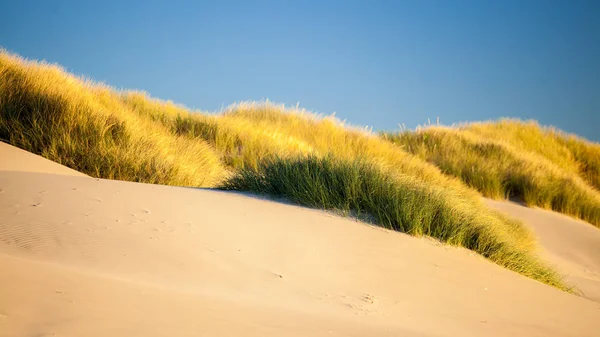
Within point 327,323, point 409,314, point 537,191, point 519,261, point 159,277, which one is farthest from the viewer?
point 537,191

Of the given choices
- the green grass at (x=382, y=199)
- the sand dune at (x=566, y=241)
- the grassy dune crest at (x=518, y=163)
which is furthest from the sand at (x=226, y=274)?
the grassy dune crest at (x=518, y=163)

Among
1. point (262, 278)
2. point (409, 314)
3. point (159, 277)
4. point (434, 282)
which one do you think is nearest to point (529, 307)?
point (434, 282)

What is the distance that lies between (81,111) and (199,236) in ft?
16.6

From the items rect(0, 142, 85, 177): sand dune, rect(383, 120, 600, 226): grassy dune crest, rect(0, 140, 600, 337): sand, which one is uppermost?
rect(383, 120, 600, 226): grassy dune crest

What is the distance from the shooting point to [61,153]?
7.75m

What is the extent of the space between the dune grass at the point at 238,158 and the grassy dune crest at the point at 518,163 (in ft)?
4.61

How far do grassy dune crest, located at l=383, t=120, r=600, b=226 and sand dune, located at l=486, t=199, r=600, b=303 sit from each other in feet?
1.90

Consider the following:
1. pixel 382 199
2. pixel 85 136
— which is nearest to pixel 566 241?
pixel 382 199

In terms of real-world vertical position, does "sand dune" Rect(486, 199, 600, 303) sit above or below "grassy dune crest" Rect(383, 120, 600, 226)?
below

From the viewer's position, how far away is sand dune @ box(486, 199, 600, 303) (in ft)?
30.0

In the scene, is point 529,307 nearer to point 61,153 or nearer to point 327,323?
point 327,323

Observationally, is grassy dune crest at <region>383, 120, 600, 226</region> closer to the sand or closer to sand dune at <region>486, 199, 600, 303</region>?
sand dune at <region>486, 199, 600, 303</region>

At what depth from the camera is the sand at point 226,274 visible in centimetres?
248

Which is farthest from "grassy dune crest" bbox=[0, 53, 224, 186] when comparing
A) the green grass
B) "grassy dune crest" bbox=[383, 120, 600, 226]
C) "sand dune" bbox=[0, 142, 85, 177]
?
"grassy dune crest" bbox=[383, 120, 600, 226]
